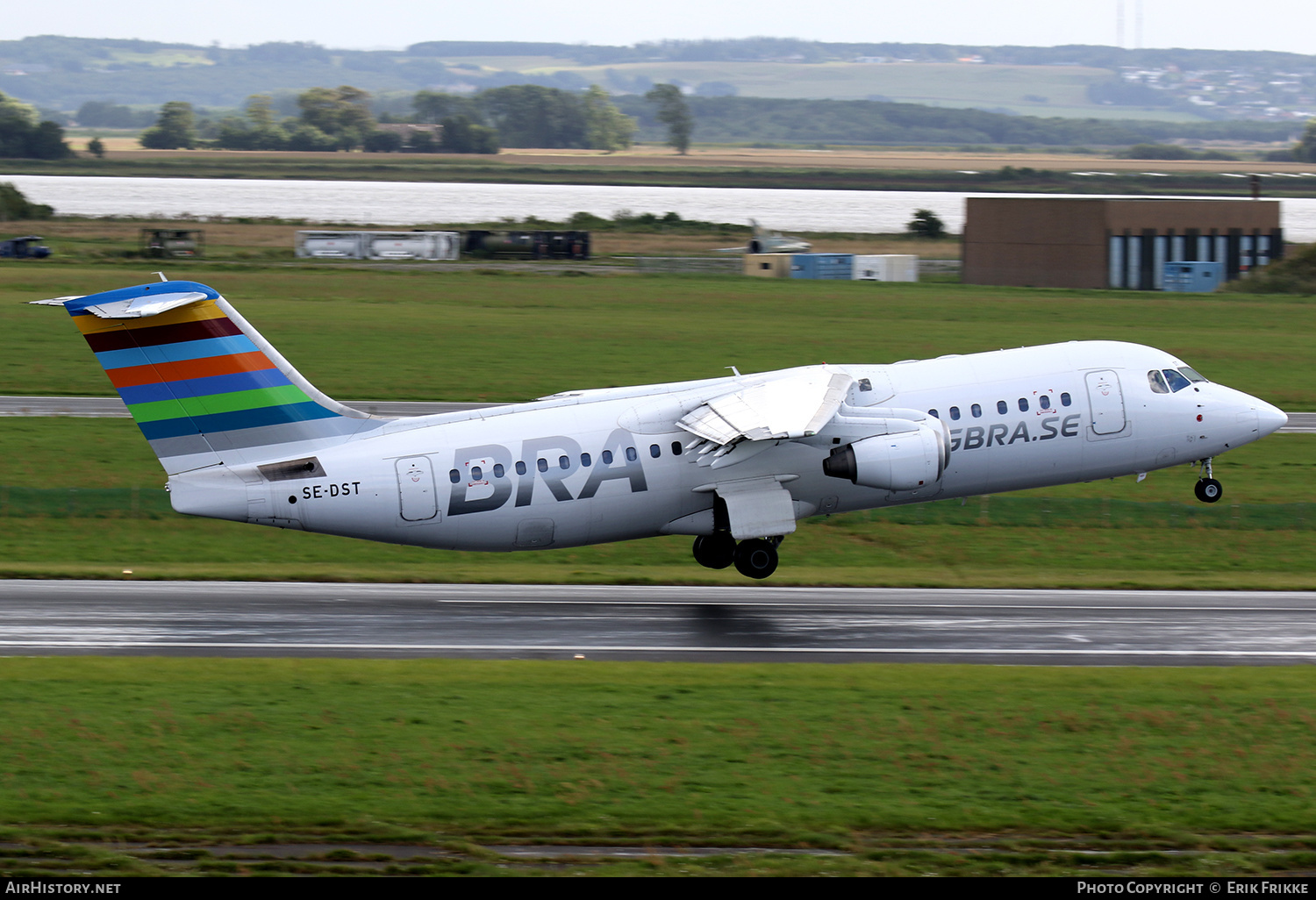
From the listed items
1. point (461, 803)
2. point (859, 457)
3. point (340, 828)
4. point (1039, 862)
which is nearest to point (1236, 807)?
point (1039, 862)

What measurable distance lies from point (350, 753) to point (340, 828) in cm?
249

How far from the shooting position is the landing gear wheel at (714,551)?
31172mm

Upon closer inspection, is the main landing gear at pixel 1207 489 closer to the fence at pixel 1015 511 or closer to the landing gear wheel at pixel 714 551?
the fence at pixel 1015 511

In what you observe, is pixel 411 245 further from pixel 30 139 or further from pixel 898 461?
pixel 30 139

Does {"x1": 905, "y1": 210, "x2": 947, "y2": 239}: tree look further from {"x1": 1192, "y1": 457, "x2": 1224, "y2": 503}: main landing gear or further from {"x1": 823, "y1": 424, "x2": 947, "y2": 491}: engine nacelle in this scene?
{"x1": 823, "y1": 424, "x2": 947, "y2": 491}: engine nacelle

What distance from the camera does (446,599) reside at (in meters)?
29.3

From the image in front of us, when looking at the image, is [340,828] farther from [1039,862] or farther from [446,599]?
[446,599]

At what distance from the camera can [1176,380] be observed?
32438mm

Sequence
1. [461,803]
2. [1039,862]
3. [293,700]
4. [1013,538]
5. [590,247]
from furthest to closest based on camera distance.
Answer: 1. [590,247]
2. [1013,538]
3. [293,700]
4. [461,803]
5. [1039,862]

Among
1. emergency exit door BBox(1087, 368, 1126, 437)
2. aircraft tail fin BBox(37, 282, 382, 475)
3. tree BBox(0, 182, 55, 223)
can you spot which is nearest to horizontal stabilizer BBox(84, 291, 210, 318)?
aircraft tail fin BBox(37, 282, 382, 475)

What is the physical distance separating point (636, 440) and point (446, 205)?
483 ft

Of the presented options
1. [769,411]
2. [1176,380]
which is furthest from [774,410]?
[1176,380]

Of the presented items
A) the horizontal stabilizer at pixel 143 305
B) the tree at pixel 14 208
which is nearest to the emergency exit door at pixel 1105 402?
the horizontal stabilizer at pixel 143 305

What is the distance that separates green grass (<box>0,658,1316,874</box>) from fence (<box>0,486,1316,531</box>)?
13.5 m
